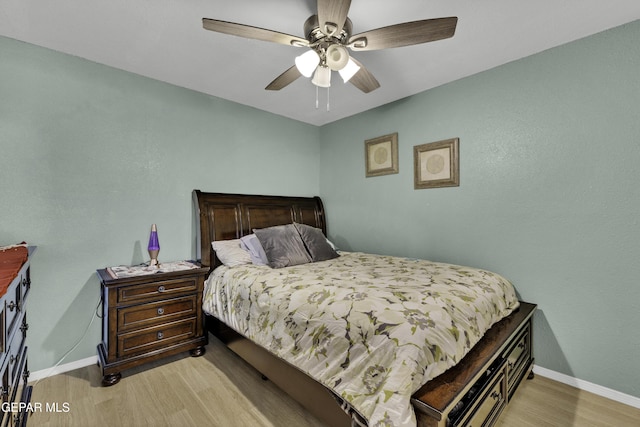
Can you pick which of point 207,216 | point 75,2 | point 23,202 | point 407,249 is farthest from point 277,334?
point 75,2

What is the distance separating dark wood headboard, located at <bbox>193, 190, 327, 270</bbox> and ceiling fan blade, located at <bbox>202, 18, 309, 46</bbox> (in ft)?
5.52

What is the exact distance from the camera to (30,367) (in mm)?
2123

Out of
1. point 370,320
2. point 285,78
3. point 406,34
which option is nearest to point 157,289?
point 370,320

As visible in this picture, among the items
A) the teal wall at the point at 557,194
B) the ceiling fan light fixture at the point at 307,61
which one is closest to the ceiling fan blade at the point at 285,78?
the ceiling fan light fixture at the point at 307,61

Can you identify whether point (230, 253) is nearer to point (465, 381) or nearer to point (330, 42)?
point (330, 42)

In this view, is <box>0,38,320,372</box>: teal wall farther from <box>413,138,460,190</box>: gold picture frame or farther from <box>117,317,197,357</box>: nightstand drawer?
<box>413,138,460,190</box>: gold picture frame

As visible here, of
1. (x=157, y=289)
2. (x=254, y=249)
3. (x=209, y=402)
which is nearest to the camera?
(x=209, y=402)

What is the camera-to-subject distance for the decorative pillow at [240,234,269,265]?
8.93 feet

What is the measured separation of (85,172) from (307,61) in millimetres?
2013

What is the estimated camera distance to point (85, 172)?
2350mm

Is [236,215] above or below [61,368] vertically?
above

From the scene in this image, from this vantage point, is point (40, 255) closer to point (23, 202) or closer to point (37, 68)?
point (23, 202)

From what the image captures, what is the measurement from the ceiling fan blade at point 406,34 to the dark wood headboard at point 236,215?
198cm

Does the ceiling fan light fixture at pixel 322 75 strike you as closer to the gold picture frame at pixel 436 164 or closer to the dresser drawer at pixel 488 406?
the gold picture frame at pixel 436 164
